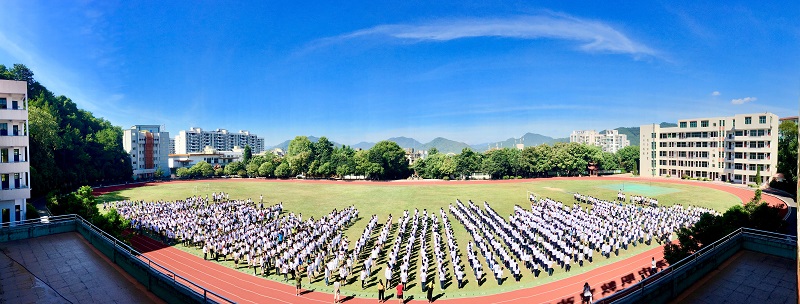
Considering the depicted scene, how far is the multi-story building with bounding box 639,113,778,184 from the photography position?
44.3 metres

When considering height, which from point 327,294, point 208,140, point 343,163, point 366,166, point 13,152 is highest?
point 208,140

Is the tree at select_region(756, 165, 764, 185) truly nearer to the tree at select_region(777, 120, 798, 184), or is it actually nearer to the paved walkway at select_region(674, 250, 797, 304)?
the tree at select_region(777, 120, 798, 184)

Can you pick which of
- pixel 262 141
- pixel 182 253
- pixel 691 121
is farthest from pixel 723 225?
pixel 262 141

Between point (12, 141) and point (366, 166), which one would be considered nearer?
point (12, 141)

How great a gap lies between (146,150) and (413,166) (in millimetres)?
54249

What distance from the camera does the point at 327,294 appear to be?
13992 millimetres

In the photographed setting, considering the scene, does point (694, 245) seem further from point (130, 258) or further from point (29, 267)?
point (29, 267)

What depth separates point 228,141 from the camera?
147 meters

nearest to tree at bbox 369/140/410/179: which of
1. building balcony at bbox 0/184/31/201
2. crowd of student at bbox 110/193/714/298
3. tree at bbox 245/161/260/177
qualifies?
tree at bbox 245/161/260/177

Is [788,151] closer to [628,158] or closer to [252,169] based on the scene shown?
[628,158]

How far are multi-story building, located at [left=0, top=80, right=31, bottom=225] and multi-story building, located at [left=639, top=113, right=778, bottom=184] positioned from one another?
68.8m

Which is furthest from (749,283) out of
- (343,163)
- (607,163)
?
(607,163)

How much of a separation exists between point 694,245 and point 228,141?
513 feet

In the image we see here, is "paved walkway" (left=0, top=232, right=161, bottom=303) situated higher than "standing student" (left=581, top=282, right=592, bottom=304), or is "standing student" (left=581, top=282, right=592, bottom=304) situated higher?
"paved walkway" (left=0, top=232, right=161, bottom=303)
